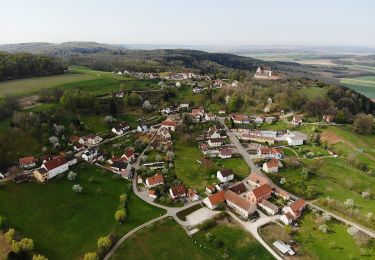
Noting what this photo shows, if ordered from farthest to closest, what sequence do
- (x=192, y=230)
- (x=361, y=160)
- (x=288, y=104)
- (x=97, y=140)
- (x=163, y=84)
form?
(x=163, y=84), (x=288, y=104), (x=97, y=140), (x=361, y=160), (x=192, y=230)

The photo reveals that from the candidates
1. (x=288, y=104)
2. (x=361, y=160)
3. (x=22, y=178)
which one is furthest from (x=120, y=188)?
(x=288, y=104)

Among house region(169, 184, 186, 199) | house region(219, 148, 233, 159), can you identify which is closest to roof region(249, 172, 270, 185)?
house region(219, 148, 233, 159)

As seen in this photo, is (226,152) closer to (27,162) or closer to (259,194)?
(259,194)

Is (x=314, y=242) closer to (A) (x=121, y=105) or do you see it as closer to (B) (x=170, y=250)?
(B) (x=170, y=250)

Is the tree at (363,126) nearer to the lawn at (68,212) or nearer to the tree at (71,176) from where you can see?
the lawn at (68,212)

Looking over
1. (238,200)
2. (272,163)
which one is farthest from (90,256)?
(272,163)

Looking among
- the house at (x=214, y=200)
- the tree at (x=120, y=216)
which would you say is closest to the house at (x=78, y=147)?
the tree at (x=120, y=216)
